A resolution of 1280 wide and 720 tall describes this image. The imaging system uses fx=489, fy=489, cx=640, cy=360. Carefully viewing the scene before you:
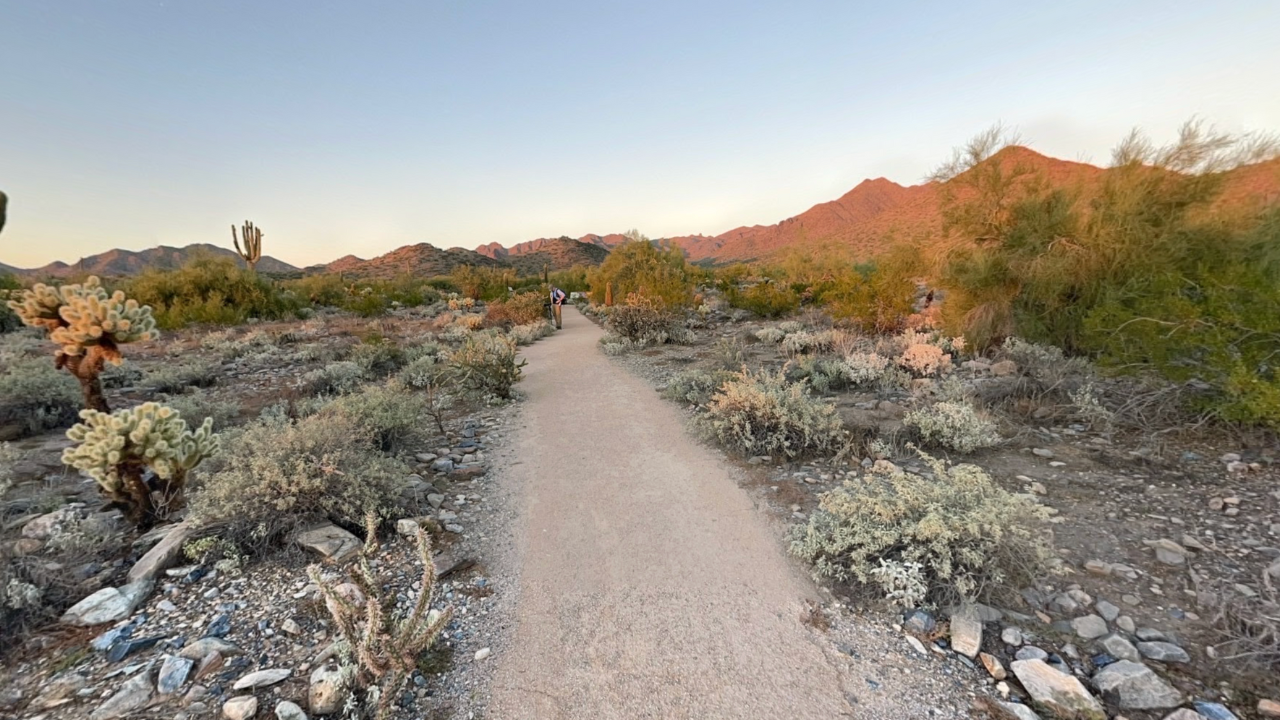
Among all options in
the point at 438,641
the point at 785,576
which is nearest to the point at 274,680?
the point at 438,641

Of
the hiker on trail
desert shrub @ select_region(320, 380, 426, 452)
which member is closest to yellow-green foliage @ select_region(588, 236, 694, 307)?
the hiker on trail

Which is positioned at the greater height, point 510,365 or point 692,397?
point 510,365

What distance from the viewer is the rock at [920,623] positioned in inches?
103

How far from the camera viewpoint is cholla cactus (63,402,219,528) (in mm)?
3113

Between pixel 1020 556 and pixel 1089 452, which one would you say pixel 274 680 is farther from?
pixel 1089 452

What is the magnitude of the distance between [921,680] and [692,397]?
180 inches

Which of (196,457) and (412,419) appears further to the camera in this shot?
(412,419)

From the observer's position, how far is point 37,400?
5.80m

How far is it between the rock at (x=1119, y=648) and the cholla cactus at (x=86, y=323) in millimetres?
5787

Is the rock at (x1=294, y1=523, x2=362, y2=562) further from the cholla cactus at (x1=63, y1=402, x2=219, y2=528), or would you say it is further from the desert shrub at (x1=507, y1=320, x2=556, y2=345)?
the desert shrub at (x1=507, y1=320, x2=556, y2=345)

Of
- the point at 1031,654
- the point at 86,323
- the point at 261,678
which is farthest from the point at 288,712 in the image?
the point at 1031,654

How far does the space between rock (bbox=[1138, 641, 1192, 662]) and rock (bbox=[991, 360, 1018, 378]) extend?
17.1ft

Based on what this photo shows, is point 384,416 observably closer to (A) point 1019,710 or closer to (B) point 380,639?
(B) point 380,639

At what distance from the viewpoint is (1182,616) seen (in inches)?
102
